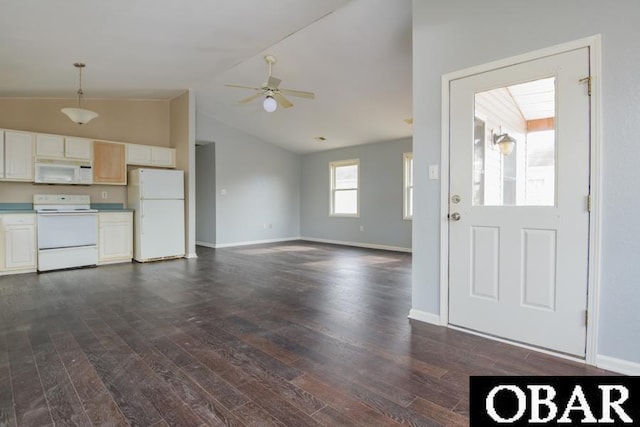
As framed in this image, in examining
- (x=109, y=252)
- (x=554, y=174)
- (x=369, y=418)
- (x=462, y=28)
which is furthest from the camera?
(x=109, y=252)

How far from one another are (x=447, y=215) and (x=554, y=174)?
743mm

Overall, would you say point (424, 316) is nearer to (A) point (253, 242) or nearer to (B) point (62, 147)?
(B) point (62, 147)

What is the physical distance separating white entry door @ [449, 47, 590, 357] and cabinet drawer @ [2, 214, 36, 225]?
547cm

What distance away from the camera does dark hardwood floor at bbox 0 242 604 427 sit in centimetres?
156

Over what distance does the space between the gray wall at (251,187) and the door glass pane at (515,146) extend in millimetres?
6176

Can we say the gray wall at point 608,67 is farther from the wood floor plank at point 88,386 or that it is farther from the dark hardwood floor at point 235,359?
the wood floor plank at point 88,386

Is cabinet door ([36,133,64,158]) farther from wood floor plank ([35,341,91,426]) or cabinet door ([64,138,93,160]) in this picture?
wood floor plank ([35,341,91,426])

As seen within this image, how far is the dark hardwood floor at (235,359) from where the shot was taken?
156 centimetres

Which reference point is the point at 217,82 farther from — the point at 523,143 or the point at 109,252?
the point at 523,143

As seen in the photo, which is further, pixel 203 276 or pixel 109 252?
pixel 109 252

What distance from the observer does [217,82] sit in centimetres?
554

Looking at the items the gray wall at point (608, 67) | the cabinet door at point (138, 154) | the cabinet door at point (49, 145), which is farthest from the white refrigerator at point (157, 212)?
the gray wall at point (608, 67)

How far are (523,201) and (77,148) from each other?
19.4ft

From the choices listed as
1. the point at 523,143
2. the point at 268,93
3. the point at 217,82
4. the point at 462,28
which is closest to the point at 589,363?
the point at 523,143
